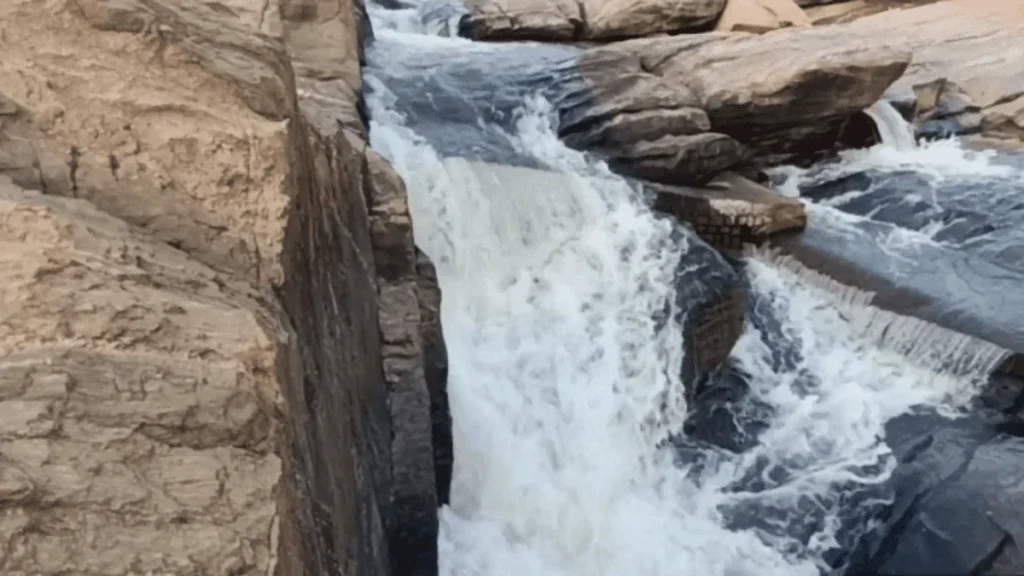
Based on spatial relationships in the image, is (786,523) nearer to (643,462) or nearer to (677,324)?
(643,462)

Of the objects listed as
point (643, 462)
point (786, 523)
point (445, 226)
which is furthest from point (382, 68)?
point (786, 523)

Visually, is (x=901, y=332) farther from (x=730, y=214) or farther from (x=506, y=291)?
(x=506, y=291)

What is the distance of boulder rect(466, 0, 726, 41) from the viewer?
37.9 feet

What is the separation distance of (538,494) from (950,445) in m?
2.30

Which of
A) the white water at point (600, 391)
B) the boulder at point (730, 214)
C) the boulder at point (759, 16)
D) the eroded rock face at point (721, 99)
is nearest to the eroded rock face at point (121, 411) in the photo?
the white water at point (600, 391)

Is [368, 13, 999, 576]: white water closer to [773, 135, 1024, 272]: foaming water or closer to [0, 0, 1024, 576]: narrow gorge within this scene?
[0, 0, 1024, 576]: narrow gorge

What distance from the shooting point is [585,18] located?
12.0 meters

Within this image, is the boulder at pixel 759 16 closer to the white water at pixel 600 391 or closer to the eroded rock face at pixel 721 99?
the eroded rock face at pixel 721 99

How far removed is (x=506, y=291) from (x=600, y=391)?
0.83 metres

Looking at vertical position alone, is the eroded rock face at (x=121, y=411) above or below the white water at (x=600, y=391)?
above

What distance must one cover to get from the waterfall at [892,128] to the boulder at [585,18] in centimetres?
313

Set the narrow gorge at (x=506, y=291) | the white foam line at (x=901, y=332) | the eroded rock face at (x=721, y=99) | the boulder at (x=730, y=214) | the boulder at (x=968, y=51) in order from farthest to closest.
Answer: the boulder at (x=968, y=51) → the eroded rock face at (x=721, y=99) → the boulder at (x=730, y=214) → the white foam line at (x=901, y=332) → the narrow gorge at (x=506, y=291)

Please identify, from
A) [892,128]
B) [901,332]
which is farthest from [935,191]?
[901,332]

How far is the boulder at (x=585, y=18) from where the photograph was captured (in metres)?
11.5
